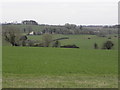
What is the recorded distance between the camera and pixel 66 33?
5375 centimetres

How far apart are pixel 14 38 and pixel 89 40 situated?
1942 centimetres

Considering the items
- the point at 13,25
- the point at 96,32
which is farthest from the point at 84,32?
the point at 13,25

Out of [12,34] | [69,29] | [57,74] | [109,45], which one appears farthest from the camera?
[12,34]

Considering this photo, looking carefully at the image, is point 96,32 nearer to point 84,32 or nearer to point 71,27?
point 84,32

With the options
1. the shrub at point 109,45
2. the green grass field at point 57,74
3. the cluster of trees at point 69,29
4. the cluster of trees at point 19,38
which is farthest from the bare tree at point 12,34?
the green grass field at point 57,74

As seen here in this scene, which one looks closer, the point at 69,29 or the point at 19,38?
the point at 69,29

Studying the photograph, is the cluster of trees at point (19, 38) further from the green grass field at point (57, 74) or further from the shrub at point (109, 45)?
the green grass field at point (57, 74)

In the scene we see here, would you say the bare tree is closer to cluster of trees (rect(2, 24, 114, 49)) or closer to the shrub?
cluster of trees (rect(2, 24, 114, 49))

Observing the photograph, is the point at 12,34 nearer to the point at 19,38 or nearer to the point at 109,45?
the point at 19,38

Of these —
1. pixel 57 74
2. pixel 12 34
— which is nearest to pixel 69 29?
pixel 12 34

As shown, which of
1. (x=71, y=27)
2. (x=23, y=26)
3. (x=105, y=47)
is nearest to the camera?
(x=105, y=47)

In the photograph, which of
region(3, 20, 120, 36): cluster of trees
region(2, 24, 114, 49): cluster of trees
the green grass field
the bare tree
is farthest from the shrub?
the green grass field

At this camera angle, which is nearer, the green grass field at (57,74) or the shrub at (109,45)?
the green grass field at (57,74)

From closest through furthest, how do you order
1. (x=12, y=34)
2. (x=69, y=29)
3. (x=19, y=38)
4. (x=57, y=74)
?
(x=57, y=74) → (x=69, y=29) → (x=19, y=38) → (x=12, y=34)
